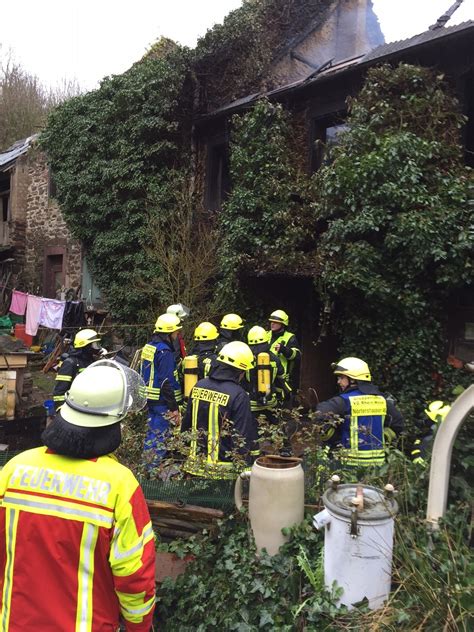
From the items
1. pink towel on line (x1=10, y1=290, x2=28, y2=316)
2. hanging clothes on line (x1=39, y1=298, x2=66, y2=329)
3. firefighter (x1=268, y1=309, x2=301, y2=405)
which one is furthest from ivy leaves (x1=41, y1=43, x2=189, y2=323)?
firefighter (x1=268, y1=309, x2=301, y2=405)

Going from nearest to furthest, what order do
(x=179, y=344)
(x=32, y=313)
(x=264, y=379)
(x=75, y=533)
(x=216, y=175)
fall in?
(x=75, y=533)
(x=264, y=379)
(x=179, y=344)
(x=216, y=175)
(x=32, y=313)

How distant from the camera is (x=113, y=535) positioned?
6.81 ft

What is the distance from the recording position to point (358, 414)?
4.28 metres

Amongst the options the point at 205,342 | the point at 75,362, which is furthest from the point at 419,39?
the point at 75,362

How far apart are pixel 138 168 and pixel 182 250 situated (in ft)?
9.51

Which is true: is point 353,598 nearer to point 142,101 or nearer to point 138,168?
point 138,168

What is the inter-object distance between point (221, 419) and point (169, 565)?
123 centimetres

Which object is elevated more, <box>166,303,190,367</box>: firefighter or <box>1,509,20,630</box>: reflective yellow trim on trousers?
<box>166,303,190,367</box>: firefighter

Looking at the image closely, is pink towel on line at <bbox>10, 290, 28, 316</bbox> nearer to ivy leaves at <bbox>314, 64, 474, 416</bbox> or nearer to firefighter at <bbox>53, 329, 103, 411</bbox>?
firefighter at <bbox>53, 329, 103, 411</bbox>

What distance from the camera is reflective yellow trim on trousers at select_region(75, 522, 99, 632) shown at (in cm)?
206

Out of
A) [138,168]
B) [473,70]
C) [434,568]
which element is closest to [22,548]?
[434,568]

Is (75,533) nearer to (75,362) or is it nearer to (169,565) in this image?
(169,565)

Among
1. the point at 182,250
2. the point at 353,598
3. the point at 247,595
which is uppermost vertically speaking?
the point at 182,250

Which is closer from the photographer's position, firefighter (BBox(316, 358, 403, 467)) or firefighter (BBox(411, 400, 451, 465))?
firefighter (BBox(411, 400, 451, 465))
